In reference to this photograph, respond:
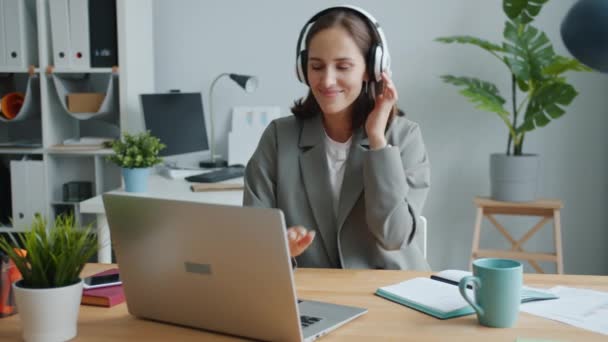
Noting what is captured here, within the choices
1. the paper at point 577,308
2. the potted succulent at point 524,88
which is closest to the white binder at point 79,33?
the potted succulent at point 524,88

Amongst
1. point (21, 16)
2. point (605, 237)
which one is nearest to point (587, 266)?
point (605, 237)

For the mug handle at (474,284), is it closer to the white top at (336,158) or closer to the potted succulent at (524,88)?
the white top at (336,158)

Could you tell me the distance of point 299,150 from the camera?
173 centimetres

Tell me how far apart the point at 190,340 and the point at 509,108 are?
2499 mm

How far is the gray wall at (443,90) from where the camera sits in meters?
3.15

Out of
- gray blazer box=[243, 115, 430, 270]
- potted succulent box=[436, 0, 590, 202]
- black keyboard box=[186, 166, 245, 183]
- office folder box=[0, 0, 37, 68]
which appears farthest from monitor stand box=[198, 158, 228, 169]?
gray blazer box=[243, 115, 430, 270]

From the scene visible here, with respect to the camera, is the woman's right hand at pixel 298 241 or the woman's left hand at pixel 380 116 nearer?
the woman's right hand at pixel 298 241

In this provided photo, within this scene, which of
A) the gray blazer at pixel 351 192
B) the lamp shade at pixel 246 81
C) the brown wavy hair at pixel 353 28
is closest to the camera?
the gray blazer at pixel 351 192

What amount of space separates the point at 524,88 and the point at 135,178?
1.67 meters

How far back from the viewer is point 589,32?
94cm

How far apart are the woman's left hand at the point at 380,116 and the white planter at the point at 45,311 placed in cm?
84

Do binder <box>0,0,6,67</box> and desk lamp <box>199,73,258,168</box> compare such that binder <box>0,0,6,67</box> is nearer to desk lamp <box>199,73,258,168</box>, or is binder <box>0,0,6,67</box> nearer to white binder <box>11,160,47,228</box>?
white binder <box>11,160,47,228</box>

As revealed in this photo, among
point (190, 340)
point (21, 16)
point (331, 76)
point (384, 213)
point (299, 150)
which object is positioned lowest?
point (190, 340)

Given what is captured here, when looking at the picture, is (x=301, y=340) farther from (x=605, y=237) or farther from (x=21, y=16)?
(x=605, y=237)
